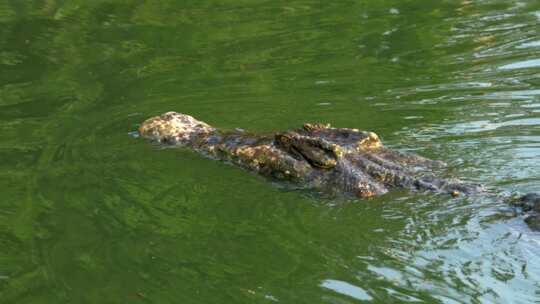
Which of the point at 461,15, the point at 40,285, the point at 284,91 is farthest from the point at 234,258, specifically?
the point at 461,15

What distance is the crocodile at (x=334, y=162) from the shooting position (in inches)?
304

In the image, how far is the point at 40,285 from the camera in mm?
6703

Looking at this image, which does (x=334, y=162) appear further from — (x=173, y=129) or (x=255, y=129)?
(x=255, y=129)

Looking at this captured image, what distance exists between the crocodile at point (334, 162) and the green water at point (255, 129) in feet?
0.62

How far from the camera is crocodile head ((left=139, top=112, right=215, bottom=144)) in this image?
9625 mm

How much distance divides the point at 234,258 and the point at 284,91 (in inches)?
210

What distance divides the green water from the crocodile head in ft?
0.57

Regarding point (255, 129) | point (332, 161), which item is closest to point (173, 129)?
point (255, 129)

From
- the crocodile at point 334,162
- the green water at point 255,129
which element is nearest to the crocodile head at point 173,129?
the green water at point 255,129

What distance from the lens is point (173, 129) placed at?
32.0 ft

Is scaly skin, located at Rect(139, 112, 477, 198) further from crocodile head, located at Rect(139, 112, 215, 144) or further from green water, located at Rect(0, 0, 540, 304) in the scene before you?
crocodile head, located at Rect(139, 112, 215, 144)

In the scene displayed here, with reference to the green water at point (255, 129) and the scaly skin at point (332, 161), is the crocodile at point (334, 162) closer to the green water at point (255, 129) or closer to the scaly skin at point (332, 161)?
the scaly skin at point (332, 161)

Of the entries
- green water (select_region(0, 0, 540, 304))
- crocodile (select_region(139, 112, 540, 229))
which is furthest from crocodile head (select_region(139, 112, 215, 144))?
crocodile (select_region(139, 112, 540, 229))

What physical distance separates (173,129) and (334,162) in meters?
2.39
